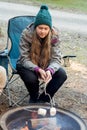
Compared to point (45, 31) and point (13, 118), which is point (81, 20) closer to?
point (45, 31)

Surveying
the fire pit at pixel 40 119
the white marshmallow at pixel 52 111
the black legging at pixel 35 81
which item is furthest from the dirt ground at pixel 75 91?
the white marshmallow at pixel 52 111

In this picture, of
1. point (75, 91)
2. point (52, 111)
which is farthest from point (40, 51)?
point (75, 91)

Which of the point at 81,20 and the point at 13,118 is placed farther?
the point at 81,20

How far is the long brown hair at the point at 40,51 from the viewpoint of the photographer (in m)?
4.39

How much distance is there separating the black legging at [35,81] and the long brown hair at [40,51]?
6.1 inches

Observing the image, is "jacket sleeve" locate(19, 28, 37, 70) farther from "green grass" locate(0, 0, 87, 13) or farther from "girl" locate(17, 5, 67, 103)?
"green grass" locate(0, 0, 87, 13)

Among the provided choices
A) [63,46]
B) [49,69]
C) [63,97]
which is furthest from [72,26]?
[49,69]

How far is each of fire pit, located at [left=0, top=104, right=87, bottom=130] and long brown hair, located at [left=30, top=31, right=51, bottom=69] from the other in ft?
2.85

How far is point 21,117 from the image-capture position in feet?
11.9

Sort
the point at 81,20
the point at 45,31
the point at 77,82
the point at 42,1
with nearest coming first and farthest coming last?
the point at 45,31, the point at 77,82, the point at 81,20, the point at 42,1

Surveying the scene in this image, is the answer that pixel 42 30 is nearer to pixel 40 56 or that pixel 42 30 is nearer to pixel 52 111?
pixel 40 56

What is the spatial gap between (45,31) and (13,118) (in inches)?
43.7

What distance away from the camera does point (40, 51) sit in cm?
444

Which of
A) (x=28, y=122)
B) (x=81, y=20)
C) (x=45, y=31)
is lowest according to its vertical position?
(x=81, y=20)
